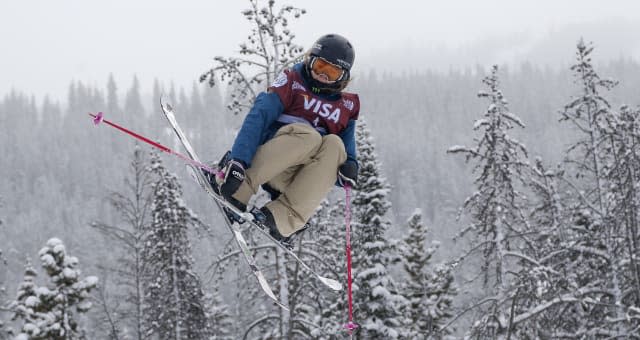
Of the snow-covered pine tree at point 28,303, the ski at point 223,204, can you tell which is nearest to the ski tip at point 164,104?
the ski at point 223,204

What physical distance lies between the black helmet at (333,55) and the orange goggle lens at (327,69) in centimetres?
3

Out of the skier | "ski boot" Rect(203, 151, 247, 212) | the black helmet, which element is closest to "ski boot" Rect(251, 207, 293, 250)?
the skier

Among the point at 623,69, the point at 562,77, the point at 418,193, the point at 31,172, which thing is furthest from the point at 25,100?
the point at 623,69

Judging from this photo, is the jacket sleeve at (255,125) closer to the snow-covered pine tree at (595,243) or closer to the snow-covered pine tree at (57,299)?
the snow-covered pine tree at (595,243)

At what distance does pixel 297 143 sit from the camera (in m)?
5.32

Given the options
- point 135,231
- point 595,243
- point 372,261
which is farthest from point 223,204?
point 595,243

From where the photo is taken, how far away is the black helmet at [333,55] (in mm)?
5180

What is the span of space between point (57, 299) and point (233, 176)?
1153 cm

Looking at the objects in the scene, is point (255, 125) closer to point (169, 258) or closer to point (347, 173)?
point (347, 173)

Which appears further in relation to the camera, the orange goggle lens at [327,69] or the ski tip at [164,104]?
the ski tip at [164,104]

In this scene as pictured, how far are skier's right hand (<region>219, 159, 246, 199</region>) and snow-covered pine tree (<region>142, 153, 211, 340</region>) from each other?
11.8m

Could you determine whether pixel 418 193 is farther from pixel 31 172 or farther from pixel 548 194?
pixel 548 194

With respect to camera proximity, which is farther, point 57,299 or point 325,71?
point 57,299

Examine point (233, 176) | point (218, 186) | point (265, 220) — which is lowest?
point (265, 220)
